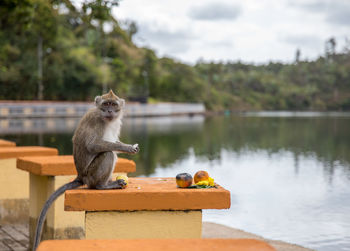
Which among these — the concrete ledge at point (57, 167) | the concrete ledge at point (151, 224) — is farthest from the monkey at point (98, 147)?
the concrete ledge at point (57, 167)

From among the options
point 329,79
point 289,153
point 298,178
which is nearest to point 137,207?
point 298,178

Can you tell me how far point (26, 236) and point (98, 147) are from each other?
2.76 meters

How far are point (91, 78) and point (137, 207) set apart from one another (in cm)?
5850

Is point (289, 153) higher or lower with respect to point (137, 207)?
lower

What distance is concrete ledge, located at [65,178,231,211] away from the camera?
3.90 meters

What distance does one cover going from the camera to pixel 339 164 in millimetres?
16891

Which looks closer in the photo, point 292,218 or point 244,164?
point 292,218

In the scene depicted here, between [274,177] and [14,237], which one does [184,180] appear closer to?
[14,237]

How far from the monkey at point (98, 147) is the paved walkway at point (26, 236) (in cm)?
187

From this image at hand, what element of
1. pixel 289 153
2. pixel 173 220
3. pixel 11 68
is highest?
pixel 11 68

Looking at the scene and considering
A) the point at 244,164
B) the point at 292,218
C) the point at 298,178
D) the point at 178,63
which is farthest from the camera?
the point at 178,63

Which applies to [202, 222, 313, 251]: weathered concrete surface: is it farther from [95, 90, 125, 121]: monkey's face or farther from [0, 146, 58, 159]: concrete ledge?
[95, 90, 125, 121]: monkey's face

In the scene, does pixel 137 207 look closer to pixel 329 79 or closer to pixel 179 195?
pixel 179 195

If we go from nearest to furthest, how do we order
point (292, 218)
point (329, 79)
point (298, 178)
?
point (292, 218), point (298, 178), point (329, 79)
